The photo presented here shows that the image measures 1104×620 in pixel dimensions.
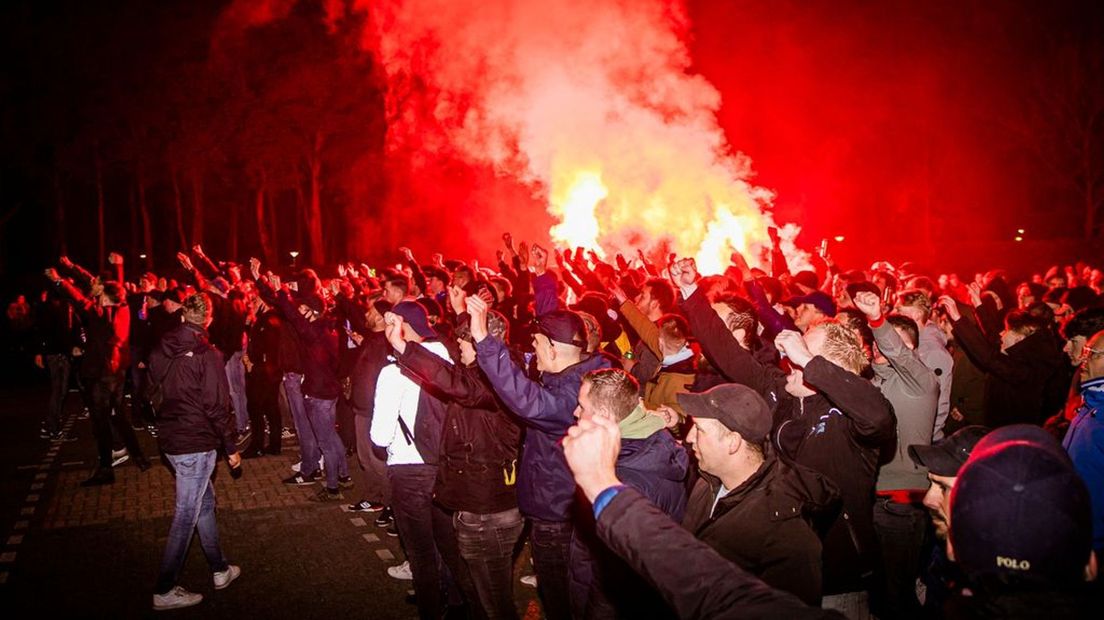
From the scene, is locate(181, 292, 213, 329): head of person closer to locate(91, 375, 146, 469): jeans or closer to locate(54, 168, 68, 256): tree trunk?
locate(91, 375, 146, 469): jeans

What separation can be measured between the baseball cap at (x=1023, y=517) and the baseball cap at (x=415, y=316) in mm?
3815

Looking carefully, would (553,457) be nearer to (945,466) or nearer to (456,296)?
(456,296)

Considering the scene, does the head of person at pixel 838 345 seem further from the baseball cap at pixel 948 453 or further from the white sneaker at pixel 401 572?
the white sneaker at pixel 401 572

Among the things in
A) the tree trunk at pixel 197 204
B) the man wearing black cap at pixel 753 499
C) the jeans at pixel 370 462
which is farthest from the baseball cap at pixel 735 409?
the tree trunk at pixel 197 204

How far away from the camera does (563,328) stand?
4609 millimetres

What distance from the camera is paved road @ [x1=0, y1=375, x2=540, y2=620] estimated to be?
19.9 feet

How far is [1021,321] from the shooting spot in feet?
23.2

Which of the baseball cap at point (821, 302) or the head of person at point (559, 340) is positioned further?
the baseball cap at point (821, 302)

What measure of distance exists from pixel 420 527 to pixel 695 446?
264cm

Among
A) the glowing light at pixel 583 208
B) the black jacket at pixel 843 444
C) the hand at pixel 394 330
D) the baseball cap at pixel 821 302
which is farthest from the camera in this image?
the glowing light at pixel 583 208

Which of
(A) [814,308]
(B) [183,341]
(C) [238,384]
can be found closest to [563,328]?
(A) [814,308]

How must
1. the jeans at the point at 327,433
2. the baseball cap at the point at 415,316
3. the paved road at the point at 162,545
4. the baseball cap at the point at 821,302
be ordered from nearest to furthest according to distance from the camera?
the baseball cap at the point at 415,316 < the baseball cap at the point at 821,302 < the paved road at the point at 162,545 < the jeans at the point at 327,433

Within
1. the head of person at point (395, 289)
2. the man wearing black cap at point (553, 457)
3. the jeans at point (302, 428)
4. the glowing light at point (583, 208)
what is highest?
the glowing light at point (583, 208)

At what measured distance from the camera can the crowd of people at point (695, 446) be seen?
190 centimetres
